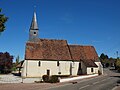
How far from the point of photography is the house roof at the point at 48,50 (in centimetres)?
5091

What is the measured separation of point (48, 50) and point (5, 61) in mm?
23348

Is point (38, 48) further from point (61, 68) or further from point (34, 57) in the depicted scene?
point (61, 68)

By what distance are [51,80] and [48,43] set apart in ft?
70.2

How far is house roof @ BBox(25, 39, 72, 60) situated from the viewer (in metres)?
50.9

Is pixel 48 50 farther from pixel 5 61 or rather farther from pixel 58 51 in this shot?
pixel 5 61

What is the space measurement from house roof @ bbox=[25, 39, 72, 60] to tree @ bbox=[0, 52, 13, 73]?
20659mm

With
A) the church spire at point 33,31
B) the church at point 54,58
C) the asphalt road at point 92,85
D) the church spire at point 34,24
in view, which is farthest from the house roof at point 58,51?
the asphalt road at point 92,85

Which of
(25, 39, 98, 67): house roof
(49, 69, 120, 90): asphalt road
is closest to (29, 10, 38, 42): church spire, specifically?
(25, 39, 98, 67): house roof

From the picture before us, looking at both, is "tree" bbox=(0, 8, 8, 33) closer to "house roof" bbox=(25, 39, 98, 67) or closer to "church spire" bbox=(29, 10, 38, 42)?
"house roof" bbox=(25, 39, 98, 67)

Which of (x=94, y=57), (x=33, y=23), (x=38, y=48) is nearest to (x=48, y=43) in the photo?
(x=38, y=48)

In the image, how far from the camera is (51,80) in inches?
1364

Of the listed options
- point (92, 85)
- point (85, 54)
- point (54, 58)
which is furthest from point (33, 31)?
point (92, 85)

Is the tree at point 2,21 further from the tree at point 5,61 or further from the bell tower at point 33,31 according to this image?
the tree at point 5,61

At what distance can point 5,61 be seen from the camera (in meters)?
69.7
